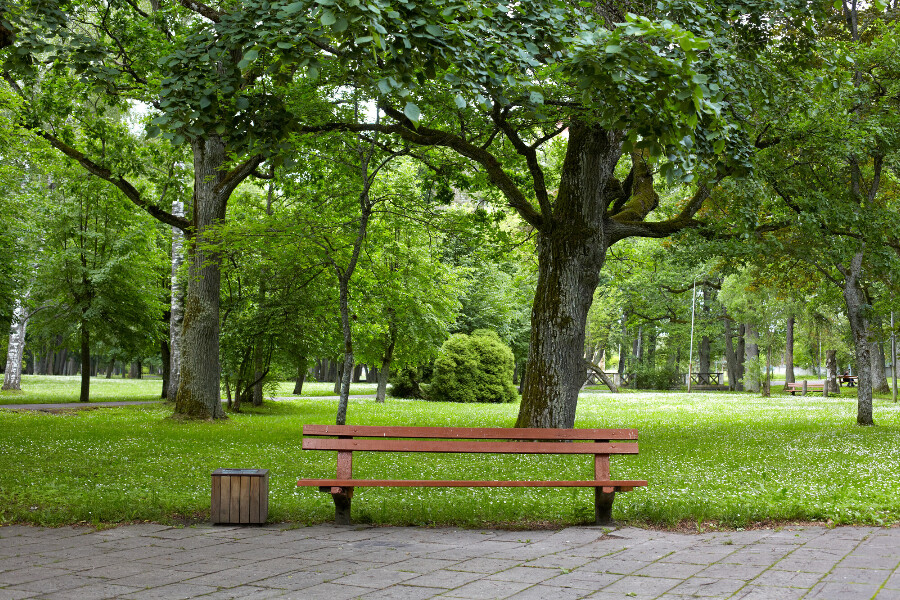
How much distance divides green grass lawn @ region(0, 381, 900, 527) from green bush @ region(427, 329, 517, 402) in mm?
13690

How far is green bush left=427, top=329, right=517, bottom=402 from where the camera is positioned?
3303 cm

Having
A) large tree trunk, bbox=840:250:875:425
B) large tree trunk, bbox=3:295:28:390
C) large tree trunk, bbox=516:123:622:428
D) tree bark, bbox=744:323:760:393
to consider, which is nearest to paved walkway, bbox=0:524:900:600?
large tree trunk, bbox=516:123:622:428

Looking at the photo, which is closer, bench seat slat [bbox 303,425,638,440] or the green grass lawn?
bench seat slat [bbox 303,425,638,440]

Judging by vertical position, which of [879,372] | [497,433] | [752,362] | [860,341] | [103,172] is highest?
[103,172]

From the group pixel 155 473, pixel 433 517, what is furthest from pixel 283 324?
pixel 433 517

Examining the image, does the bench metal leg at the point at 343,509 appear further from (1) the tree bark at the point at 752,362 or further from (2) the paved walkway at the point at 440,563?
(1) the tree bark at the point at 752,362

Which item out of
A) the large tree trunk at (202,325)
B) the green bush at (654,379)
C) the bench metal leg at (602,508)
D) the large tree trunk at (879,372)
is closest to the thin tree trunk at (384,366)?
the large tree trunk at (202,325)

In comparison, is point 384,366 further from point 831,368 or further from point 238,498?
point 238,498

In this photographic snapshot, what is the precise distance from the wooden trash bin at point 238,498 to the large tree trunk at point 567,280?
23.9ft

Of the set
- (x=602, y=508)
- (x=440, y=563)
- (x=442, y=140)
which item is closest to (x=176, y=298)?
(x=442, y=140)

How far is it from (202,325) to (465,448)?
12158 mm

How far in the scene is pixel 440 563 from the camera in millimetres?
5371

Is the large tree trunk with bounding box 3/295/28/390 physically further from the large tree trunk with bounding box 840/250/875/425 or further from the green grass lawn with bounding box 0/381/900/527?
the large tree trunk with bounding box 840/250/875/425

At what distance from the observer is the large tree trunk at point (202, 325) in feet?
56.5
